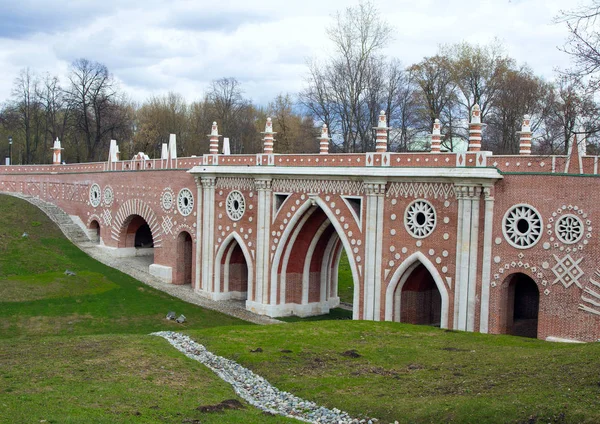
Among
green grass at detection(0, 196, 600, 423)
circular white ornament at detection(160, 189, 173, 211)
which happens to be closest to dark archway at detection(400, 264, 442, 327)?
green grass at detection(0, 196, 600, 423)

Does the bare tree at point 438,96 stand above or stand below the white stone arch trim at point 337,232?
above

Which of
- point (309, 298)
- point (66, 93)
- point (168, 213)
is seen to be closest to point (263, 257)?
point (309, 298)

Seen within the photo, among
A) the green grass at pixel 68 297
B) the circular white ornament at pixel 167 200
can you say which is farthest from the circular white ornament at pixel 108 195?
the circular white ornament at pixel 167 200

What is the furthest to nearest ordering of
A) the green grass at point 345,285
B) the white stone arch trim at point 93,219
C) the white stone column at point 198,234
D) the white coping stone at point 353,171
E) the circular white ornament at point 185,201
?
1. the white stone arch trim at point 93,219
2. the circular white ornament at point 185,201
3. the green grass at point 345,285
4. the white stone column at point 198,234
5. the white coping stone at point 353,171

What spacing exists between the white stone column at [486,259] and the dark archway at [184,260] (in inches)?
689

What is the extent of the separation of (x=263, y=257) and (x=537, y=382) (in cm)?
1785

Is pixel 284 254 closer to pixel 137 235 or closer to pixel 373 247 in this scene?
pixel 373 247

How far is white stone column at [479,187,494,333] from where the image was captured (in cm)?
2267

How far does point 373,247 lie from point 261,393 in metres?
11.1

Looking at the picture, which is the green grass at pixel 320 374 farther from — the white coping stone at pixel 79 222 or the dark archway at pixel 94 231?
the white coping stone at pixel 79 222

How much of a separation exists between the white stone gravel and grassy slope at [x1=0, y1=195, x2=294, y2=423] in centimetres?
41

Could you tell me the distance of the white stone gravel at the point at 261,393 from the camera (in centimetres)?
1384

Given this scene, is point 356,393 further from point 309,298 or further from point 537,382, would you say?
point 309,298

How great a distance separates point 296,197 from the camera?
2916cm
